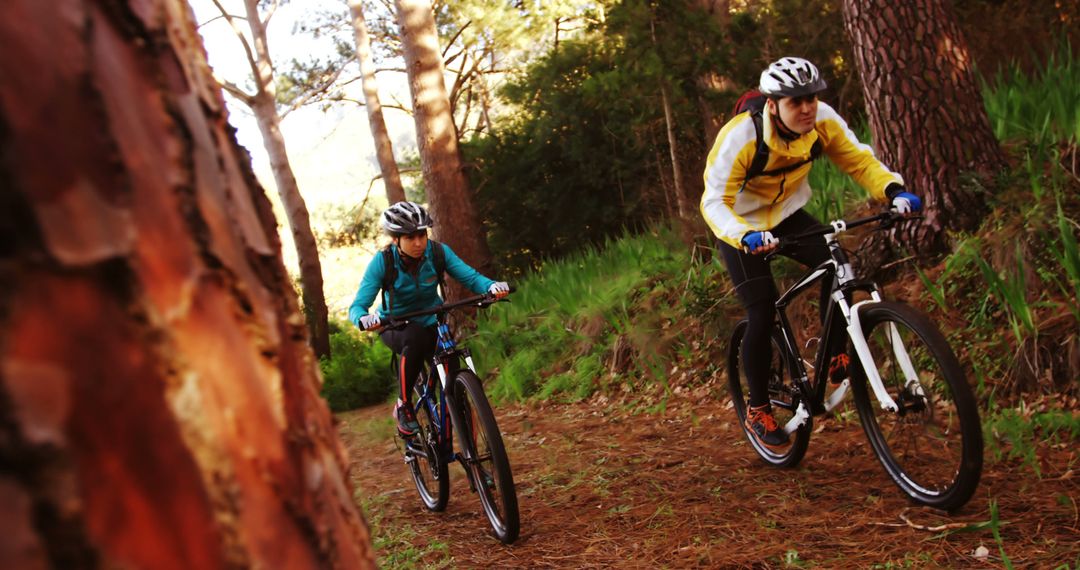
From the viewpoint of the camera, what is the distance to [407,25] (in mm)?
11766

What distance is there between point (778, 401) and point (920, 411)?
3.52 ft

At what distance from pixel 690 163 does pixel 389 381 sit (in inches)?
232

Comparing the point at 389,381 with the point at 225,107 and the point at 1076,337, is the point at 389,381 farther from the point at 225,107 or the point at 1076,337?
the point at 225,107

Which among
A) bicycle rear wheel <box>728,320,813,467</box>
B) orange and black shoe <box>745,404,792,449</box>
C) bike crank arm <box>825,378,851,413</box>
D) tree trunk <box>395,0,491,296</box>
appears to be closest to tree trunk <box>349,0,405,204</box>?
tree trunk <box>395,0,491,296</box>

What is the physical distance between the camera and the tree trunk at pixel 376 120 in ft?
57.7

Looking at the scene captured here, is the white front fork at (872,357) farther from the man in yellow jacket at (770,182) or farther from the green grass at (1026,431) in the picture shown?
Result: the green grass at (1026,431)

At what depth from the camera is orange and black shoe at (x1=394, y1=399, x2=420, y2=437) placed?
19.4 feet

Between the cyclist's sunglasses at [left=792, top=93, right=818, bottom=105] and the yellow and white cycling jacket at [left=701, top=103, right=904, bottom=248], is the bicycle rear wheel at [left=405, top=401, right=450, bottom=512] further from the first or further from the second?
the cyclist's sunglasses at [left=792, top=93, right=818, bottom=105]

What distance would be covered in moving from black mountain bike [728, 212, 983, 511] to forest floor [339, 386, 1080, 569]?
0.16 meters

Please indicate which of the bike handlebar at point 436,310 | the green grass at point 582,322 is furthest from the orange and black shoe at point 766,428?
the green grass at point 582,322

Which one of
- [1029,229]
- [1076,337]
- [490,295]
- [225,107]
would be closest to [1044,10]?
[1029,229]

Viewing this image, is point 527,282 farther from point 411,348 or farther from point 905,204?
point 905,204

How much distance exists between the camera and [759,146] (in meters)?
4.45

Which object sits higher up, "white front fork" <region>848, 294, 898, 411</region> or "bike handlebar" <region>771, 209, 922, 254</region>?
"bike handlebar" <region>771, 209, 922, 254</region>
